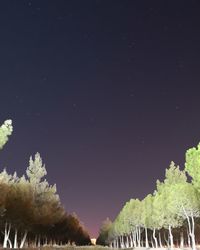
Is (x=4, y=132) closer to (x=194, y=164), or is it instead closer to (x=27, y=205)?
(x=194, y=164)

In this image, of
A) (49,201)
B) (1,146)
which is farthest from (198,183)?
(49,201)

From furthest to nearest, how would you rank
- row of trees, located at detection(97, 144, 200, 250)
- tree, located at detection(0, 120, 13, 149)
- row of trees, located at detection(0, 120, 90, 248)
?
row of trees, located at detection(0, 120, 90, 248), row of trees, located at detection(97, 144, 200, 250), tree, located at detection(0, 120, 13, 149)

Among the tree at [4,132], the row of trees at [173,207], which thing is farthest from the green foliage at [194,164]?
the tree at [4,132]

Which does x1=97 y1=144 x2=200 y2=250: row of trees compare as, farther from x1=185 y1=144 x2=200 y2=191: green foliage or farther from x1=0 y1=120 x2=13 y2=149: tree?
x1=0 y1=120 x2=13 y2=149: tree

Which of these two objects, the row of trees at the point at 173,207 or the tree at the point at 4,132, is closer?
the tree at the point at 4,132

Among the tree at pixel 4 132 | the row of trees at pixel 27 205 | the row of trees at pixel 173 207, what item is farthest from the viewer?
the row of trees at pixel 27 205

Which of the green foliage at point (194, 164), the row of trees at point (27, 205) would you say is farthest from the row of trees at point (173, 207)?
the row of trees at point (27, 205)

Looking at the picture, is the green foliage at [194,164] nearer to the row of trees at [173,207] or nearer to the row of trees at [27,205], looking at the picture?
the row of trees at [173,207]

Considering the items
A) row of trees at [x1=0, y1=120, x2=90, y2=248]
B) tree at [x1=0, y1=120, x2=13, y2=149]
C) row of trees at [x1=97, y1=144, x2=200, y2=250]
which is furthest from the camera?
row of trees at [x1=0, y1=120, x2=90, y2=248]

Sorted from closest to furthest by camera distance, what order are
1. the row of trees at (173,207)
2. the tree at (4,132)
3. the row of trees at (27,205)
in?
the tree at (4,132) → the row of trees at (173,207) → the row of trees at (27,205)

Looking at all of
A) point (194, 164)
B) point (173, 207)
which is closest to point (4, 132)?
point (194, 164)

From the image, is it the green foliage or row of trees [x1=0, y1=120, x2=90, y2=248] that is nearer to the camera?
the green foliage

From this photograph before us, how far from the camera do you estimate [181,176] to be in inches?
4564

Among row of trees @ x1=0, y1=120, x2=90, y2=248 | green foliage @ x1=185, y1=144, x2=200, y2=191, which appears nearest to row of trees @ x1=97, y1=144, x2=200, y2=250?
green foliage @ x1=185, y1=144, x2=200, y2=191
